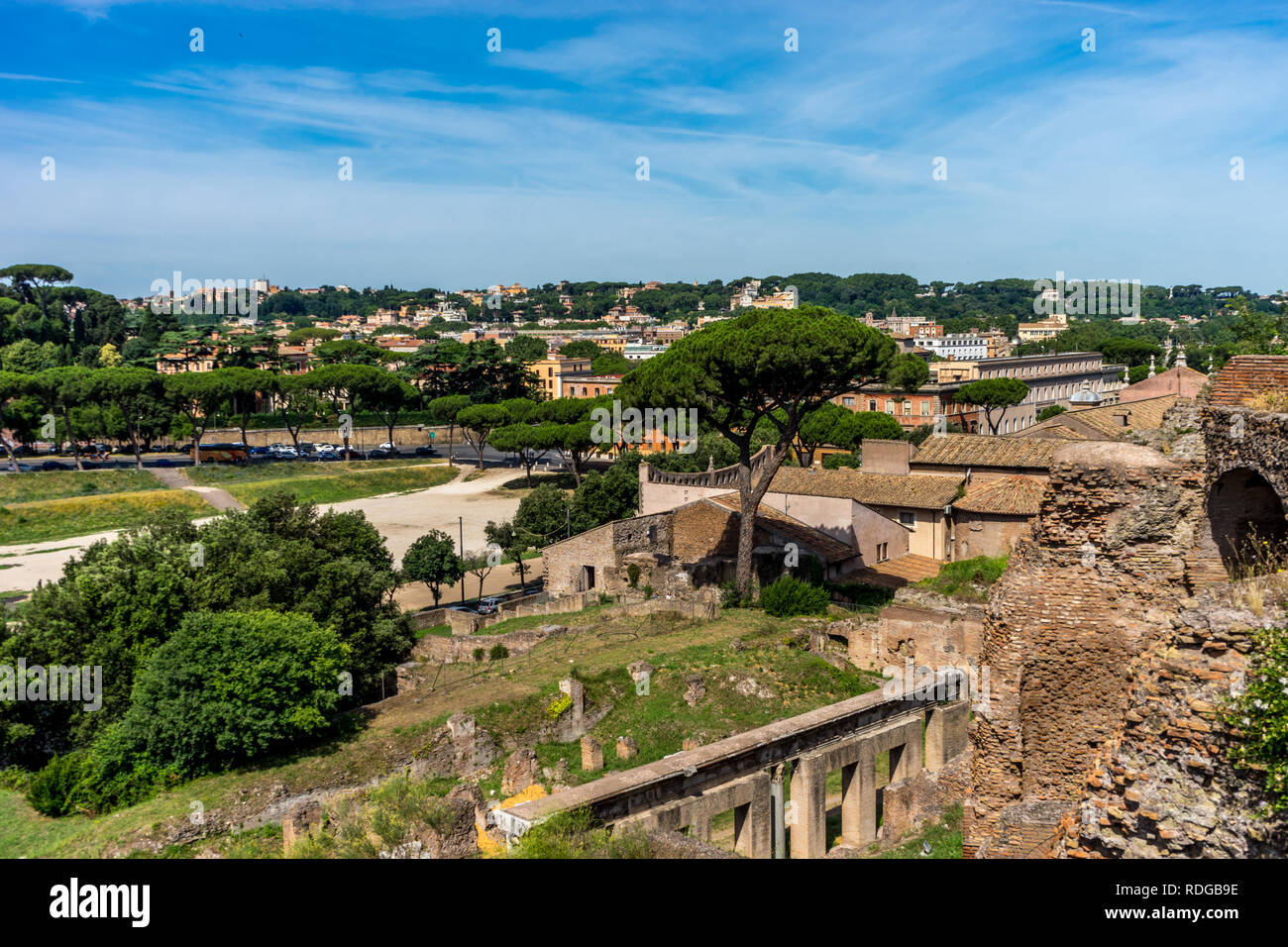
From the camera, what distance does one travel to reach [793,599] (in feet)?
90.2

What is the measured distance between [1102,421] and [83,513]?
5395 cm

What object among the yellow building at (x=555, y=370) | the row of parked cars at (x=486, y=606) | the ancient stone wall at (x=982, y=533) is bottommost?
the row of parked cars at (x=486, y=606)

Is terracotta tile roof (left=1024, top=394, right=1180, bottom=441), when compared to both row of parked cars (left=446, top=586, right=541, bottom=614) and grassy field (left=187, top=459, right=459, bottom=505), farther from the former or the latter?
grassy field (left=187, top=459, right=459, bottom=505)

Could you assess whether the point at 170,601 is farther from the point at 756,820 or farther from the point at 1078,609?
the point at 1078,609

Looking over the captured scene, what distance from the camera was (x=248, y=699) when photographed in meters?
19.9

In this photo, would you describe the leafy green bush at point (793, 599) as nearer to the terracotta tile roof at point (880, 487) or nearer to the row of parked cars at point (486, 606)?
the terracotta tile roof at point (880, 487)

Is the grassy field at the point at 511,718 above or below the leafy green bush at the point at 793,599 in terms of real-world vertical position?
below

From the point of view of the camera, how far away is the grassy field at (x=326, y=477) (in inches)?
2566

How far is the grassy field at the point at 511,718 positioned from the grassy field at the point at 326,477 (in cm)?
4298

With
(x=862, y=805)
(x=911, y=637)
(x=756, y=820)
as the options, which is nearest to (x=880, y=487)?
(x=911, y=637)

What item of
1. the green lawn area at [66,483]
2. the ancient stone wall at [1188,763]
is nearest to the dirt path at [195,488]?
the green lawn area at [66,483]

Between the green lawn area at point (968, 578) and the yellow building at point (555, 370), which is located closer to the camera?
the green lawn area at point (968, 578)

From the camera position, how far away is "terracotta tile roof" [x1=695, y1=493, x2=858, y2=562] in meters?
32.8

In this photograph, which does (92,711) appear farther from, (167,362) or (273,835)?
(167,362)
